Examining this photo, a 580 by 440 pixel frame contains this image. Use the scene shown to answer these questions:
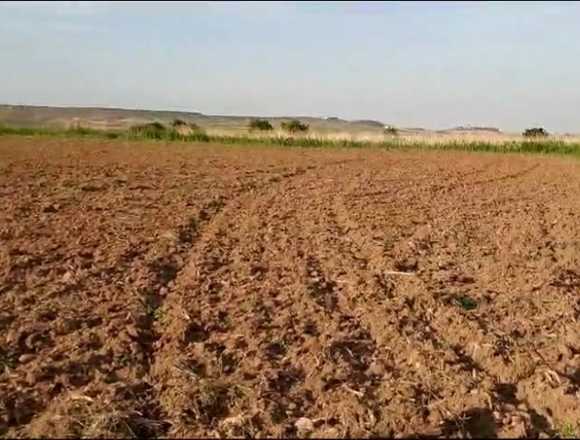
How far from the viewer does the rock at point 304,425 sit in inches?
171

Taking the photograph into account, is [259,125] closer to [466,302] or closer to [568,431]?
[466,302]

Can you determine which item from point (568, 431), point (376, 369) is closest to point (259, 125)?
point (376, 369)

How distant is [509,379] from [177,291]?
2970mm

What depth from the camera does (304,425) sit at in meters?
4.39

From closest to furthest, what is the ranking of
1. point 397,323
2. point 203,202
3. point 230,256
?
point 397,323 → point 230,256 → point 203,202

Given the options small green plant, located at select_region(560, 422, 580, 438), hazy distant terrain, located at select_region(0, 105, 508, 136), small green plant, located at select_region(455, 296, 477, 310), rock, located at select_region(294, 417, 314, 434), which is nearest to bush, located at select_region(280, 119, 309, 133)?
hazy distant terrain, located at select_region(0, 105, 508, 136)

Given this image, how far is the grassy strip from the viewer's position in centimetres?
3412

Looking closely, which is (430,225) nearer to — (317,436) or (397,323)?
(397,323)

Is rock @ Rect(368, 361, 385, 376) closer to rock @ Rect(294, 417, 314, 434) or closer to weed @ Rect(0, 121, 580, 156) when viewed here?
rock @ Rect(294, 417, 314, 434)

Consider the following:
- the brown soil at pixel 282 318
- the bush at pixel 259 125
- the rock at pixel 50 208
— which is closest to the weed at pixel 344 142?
the bush at pixel 259 125

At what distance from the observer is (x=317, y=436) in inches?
167

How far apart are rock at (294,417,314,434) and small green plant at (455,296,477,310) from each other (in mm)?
2666

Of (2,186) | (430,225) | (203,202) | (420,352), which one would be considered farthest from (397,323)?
(2,186)

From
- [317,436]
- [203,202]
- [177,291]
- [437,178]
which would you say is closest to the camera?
[317,436]
